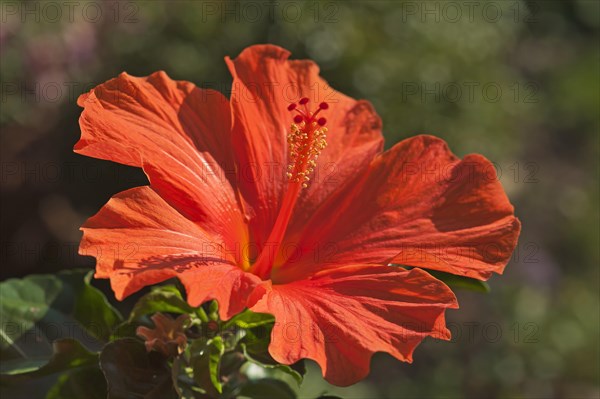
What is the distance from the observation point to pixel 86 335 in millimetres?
1566

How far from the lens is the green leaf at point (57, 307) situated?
1.51m

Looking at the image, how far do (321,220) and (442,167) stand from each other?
0.89ft

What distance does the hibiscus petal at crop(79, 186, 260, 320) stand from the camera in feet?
3.66

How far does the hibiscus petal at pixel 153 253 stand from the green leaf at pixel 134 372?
210 mm

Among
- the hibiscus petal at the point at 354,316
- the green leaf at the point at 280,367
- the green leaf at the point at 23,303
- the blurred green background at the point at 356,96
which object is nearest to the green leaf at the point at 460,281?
the hibiscus petal at the point at 354,316

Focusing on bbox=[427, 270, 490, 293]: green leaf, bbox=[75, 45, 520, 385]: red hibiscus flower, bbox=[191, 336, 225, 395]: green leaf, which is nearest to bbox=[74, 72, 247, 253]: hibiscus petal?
bbox=[75, 45, 520, 385]: red hibiscus flower

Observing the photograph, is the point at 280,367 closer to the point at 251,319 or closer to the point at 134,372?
the point at 251,319

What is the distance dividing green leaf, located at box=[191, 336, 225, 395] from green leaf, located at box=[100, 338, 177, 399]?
106mm

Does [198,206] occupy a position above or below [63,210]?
above

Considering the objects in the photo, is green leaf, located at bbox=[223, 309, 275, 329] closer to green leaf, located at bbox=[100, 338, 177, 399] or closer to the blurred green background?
green leaf, located at bbox=[100, 338, 177, 399]

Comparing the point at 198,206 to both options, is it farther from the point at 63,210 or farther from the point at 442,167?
the point at 63,210

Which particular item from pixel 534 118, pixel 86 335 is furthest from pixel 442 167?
pixel 534 118

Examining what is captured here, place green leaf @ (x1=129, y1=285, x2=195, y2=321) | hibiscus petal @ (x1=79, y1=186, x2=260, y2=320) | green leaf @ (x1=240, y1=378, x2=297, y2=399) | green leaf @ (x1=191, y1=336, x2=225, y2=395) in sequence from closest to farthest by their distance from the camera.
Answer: hibiscus petal @ (x1=79, y1=186, x2=260, y2=320)
green leaf @ (x1=191, y1=336, x2=225, y2=395)
green leaf @ (x1=129, y1=285, x2=195, y2=321)
green leaf @ (x1=240, y1=378, x2=297, y2=399)

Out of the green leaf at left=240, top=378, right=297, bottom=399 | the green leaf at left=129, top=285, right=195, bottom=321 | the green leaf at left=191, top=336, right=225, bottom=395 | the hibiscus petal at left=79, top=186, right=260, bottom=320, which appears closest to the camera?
the hibiscus petal at left=79, top=186, right=260, bottom=320
